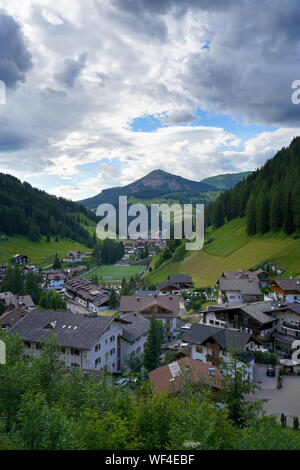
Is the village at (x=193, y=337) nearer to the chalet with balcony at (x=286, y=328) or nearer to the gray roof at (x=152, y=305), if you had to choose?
the gray roof at (x=152, y=305)

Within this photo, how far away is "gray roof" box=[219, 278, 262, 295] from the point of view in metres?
62.7

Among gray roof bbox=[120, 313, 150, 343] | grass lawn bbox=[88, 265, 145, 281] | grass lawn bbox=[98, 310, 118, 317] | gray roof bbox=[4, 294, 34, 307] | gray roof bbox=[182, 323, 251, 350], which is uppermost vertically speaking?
gray roof bbox=[182, 323, 251, 350]

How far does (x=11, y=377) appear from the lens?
17562 millimetres

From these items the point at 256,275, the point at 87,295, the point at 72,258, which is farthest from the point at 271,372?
the point at 72,258

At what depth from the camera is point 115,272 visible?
14100 centimetres

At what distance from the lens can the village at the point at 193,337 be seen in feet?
98.0

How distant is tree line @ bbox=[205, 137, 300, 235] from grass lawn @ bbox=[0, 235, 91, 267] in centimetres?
8301

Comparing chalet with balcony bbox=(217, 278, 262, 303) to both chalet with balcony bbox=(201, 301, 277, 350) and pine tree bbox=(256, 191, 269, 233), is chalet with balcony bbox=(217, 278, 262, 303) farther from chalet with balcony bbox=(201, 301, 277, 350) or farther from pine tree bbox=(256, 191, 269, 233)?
pine tree bbox=(256, 191, 269, 233)

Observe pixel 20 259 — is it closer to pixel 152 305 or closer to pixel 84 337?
pixel 152 305

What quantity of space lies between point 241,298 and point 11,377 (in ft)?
178

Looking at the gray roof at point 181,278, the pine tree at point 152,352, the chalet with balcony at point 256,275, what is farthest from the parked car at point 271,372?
the gray roof at point 181,278

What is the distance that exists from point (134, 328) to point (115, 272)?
9618 cm

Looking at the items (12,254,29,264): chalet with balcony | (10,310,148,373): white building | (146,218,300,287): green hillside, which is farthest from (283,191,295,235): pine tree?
(12,254,29,264): chalet with balcony

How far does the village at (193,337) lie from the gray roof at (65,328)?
0.12 meters
